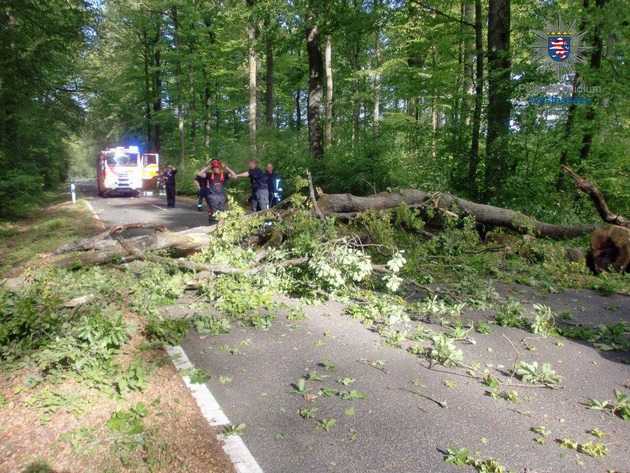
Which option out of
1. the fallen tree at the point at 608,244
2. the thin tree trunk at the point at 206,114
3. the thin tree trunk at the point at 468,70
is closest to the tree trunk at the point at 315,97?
the thin tree trunk at the point at 468,70

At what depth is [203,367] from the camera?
4.43 m

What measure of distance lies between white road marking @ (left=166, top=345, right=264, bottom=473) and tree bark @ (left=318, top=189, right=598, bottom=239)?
4.96 metres

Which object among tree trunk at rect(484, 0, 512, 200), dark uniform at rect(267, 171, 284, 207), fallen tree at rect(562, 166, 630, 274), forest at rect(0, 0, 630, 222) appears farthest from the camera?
dark uniform at rect(267, 171, 284, 207)

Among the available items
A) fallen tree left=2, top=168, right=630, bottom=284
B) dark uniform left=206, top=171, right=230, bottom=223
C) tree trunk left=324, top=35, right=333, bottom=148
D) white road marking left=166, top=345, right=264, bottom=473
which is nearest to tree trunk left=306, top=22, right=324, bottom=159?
tree trunk left=324, top=35, right=333, bottom=148

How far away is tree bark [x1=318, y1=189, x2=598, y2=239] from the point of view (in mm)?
8992

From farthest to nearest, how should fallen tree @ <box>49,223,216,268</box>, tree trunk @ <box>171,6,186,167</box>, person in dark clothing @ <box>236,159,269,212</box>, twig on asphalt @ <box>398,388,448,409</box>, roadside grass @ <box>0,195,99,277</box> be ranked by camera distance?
tree trunk @ <box>171,6,186,167</box> → person in dark clothing @ <box>236,159,269,212</box> → roadside grass @ <box>0,195,99,277</box> → fallen tree @ <box>49,223,216,268</box> → twig on asphalt @ <box>398,388,448,409</box>

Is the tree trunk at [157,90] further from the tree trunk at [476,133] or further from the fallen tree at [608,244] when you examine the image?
the fallen tree at [608,244]

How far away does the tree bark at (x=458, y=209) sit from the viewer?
29.5 feet

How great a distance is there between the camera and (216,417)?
3539 millimetres

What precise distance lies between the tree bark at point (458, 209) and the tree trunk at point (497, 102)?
8.92 ft

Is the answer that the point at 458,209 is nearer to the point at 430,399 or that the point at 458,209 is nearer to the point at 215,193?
the point at 215,193

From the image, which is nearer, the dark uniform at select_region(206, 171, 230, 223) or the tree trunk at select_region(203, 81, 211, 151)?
the dark uniform at select_region(206, 171, 230, 223)

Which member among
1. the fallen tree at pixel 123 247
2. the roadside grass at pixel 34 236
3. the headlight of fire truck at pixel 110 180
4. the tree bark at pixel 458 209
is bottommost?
the roadside grass at pixel 34 236

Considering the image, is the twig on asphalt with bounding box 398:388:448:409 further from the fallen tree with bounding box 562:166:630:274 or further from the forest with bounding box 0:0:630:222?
the forest with bounding box 0:0:630:222
